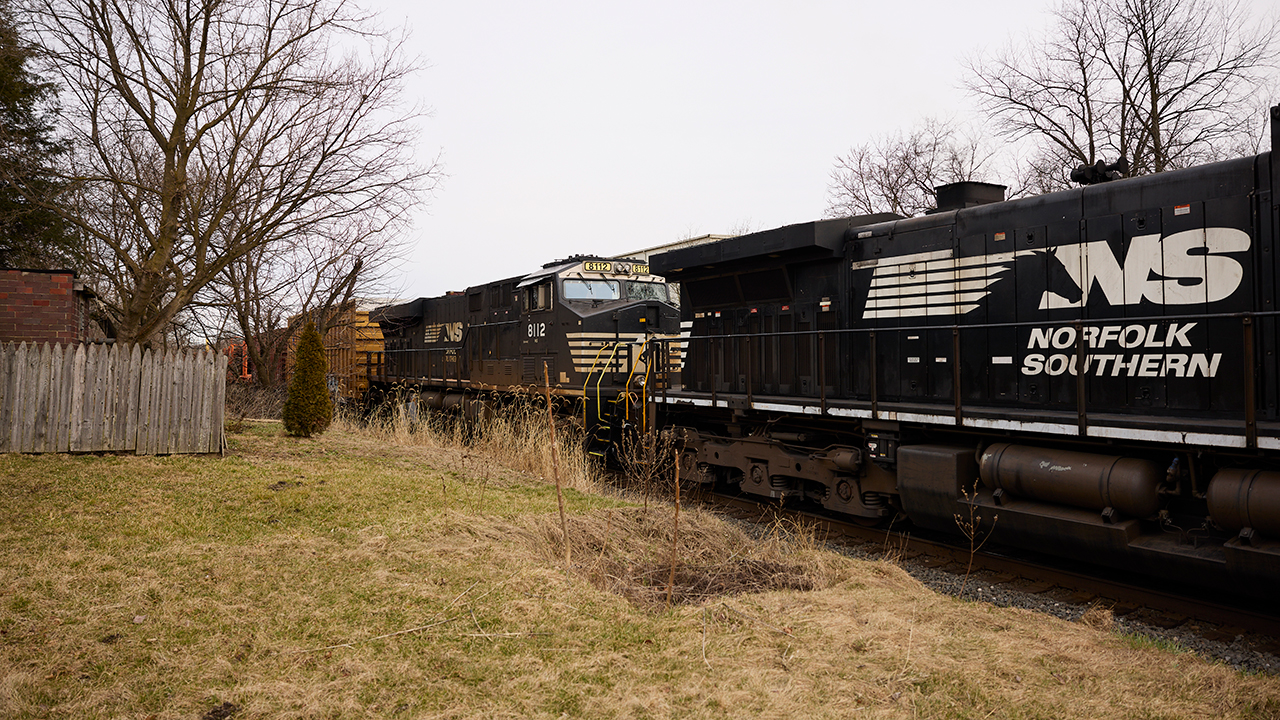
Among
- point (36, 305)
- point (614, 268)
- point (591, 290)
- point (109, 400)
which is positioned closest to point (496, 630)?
point (109, 400)

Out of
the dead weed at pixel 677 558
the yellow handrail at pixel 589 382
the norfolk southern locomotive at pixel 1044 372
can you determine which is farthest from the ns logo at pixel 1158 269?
the yellow handrail at pixel 589 382

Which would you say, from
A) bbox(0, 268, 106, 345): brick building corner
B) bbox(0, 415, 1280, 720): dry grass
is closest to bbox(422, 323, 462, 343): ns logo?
bbox(0, 268, 106, 345): brick building corner

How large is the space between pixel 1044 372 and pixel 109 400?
1145cm

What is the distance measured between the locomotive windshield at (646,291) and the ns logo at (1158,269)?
8.59m

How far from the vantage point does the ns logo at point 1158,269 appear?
6.09 m

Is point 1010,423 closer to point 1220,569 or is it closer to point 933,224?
point 1220,569

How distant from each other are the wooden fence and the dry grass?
3226mm

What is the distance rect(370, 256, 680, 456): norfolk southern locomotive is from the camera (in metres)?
13.3

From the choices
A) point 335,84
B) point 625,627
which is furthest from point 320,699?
point 335,84

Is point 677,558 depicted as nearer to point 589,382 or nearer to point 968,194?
point 968,194

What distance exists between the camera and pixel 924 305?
8.40m

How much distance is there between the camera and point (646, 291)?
1516cm

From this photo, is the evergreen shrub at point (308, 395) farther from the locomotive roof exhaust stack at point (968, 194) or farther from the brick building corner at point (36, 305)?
the locomotive roof exhaust stack at point (968, 194)

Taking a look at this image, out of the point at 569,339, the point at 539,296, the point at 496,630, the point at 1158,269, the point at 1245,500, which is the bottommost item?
the point at 496,630
